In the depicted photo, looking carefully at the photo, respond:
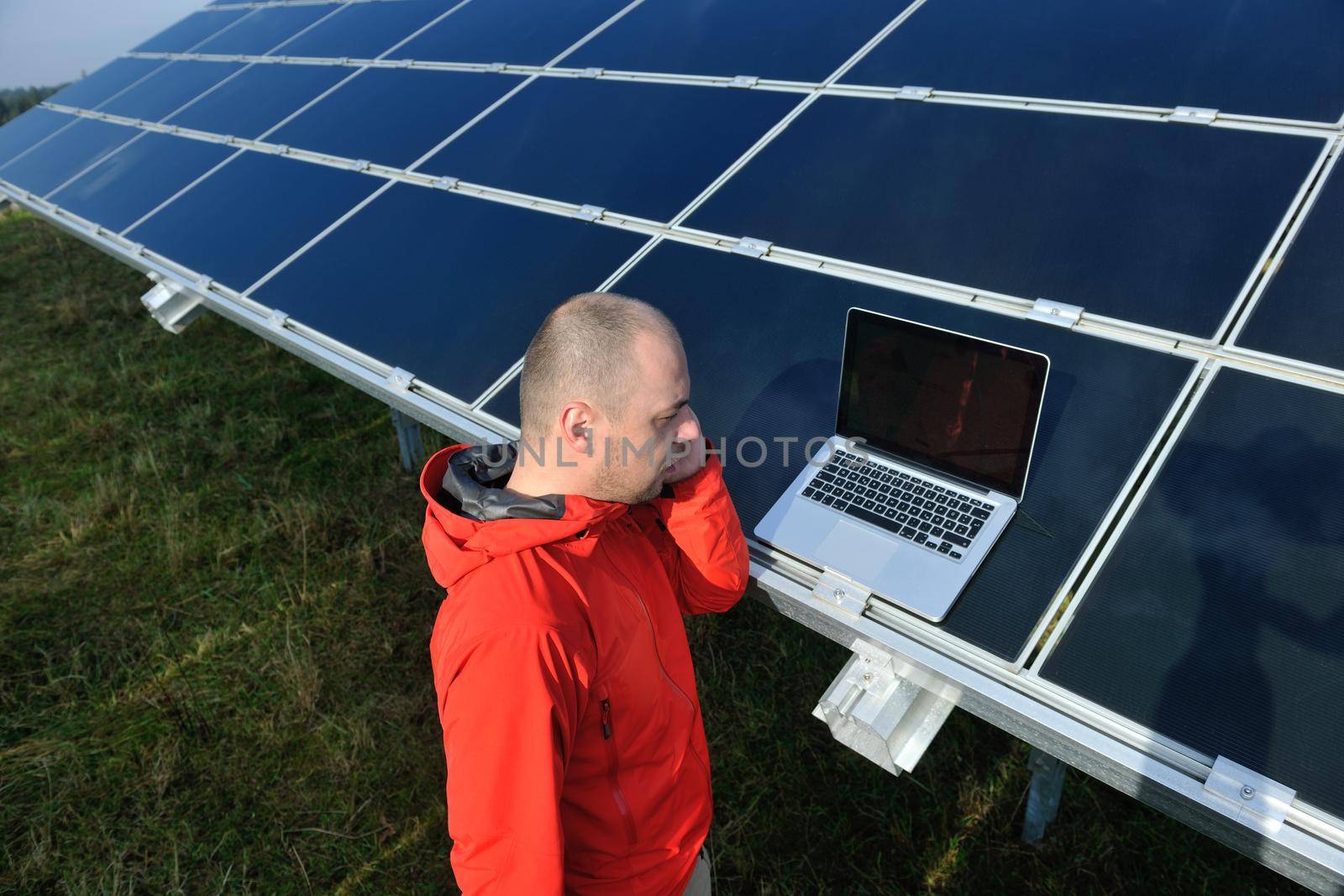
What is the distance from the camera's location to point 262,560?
4938 millimetres

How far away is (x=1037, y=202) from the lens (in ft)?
9.50

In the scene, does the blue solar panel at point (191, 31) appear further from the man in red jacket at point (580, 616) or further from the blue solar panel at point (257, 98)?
the man in red jacket at point (580, 616)

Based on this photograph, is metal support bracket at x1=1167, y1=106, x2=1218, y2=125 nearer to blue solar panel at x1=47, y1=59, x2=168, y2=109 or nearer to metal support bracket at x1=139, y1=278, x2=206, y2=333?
metal support bracket at x1=139, y1=278, x2=206, y2=333

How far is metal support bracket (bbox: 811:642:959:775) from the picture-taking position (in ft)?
6.84

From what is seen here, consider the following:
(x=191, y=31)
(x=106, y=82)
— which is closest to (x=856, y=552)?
(x=106, y=82)

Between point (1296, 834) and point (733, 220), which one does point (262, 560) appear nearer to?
point (733, 220)

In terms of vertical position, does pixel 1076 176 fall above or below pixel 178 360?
above

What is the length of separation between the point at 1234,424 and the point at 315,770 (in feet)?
12.5

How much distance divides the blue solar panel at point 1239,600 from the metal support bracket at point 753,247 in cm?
157

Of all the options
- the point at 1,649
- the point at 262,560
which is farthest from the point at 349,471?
the point at 1,649

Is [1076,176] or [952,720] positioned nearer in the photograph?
[1076,176]

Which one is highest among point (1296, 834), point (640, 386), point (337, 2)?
point (640, 386)

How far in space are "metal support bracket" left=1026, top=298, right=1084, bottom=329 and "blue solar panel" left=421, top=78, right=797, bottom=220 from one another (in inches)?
62.5

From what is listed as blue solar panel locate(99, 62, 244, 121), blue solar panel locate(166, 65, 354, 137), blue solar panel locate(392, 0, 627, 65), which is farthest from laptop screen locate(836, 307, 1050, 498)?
blue solar panel locate(99, 62, 244, 121)
